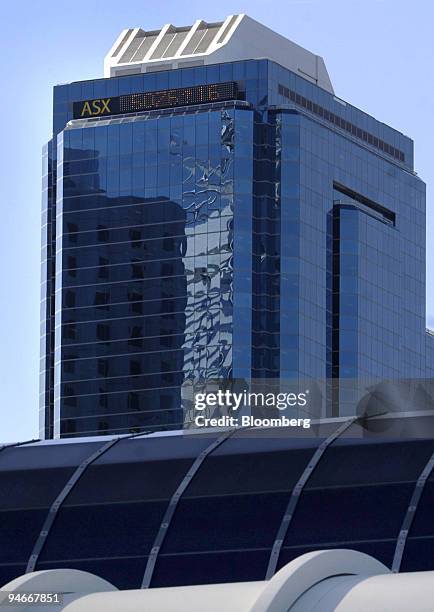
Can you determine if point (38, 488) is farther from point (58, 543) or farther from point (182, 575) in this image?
point (182, 575)

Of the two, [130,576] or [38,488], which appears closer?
[130,576]

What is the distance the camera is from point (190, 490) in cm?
4519

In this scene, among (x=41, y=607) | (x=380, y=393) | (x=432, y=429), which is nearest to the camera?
(x=41, y=607)

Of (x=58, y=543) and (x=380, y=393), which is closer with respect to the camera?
(x=58, y=543)

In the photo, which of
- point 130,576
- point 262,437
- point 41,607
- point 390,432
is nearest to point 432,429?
point 390,432

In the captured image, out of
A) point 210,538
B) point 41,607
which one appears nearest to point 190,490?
point 210,538

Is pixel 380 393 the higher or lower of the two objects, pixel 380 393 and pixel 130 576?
the higher

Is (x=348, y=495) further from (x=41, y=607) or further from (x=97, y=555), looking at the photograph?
(x=41, y=607)

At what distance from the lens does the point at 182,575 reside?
141 feet

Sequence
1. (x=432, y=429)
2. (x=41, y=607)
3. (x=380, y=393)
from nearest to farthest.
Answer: (x=41, y=607) → (x=432, y=429) → (x=380, y=393)

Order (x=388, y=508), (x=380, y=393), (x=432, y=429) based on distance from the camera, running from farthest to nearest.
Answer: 1. (x=380, y=393)
2. (x=432, y=429)
3. (x=388, y=508)

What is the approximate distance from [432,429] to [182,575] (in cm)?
688

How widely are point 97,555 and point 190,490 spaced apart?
2.73m

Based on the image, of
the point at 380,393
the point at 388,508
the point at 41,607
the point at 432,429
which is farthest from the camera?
the point at 380,393
